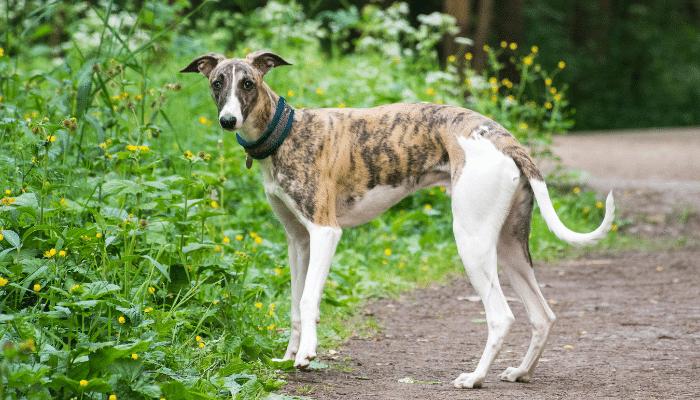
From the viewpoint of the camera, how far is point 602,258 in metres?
7.02

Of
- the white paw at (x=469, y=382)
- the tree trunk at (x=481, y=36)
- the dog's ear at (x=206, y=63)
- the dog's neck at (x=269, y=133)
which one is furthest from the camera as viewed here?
the tree trunk at (x=481, y=36)

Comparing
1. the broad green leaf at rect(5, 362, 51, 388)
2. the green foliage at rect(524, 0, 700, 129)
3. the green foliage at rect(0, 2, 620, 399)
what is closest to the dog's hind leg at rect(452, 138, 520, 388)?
the green foliage at rect(0, 2, 620, 399)

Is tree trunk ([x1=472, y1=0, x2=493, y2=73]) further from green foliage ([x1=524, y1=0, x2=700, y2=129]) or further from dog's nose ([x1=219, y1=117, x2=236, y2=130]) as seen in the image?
green foliage ([x1=524, y1=0, x2=700, y2=129])

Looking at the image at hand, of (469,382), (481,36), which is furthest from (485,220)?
(481,36)

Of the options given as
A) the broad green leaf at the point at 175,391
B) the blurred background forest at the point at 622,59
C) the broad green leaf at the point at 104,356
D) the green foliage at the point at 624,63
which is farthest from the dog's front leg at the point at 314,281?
Answer: the green foliage at the point at 624,63

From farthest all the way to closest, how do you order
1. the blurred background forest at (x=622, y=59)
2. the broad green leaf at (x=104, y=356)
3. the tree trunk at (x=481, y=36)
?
the blurred background forest at (x=622, y=59), the tree trunk at (x=481, y=36), the broad green leaf at (x=104, y=356)

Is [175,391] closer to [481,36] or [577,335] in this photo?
[577,335]

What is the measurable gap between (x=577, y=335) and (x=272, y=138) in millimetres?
2500

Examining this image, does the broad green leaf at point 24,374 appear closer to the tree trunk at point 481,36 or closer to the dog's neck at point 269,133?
the dog's neck at point 269,133

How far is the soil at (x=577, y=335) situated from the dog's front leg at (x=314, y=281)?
0.21 m

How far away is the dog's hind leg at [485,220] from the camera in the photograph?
11.5ft

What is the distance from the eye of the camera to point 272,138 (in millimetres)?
3684

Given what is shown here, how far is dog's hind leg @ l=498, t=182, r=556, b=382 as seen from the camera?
12.1 ft

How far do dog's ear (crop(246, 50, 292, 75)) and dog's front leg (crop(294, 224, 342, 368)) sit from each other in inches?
35.8
